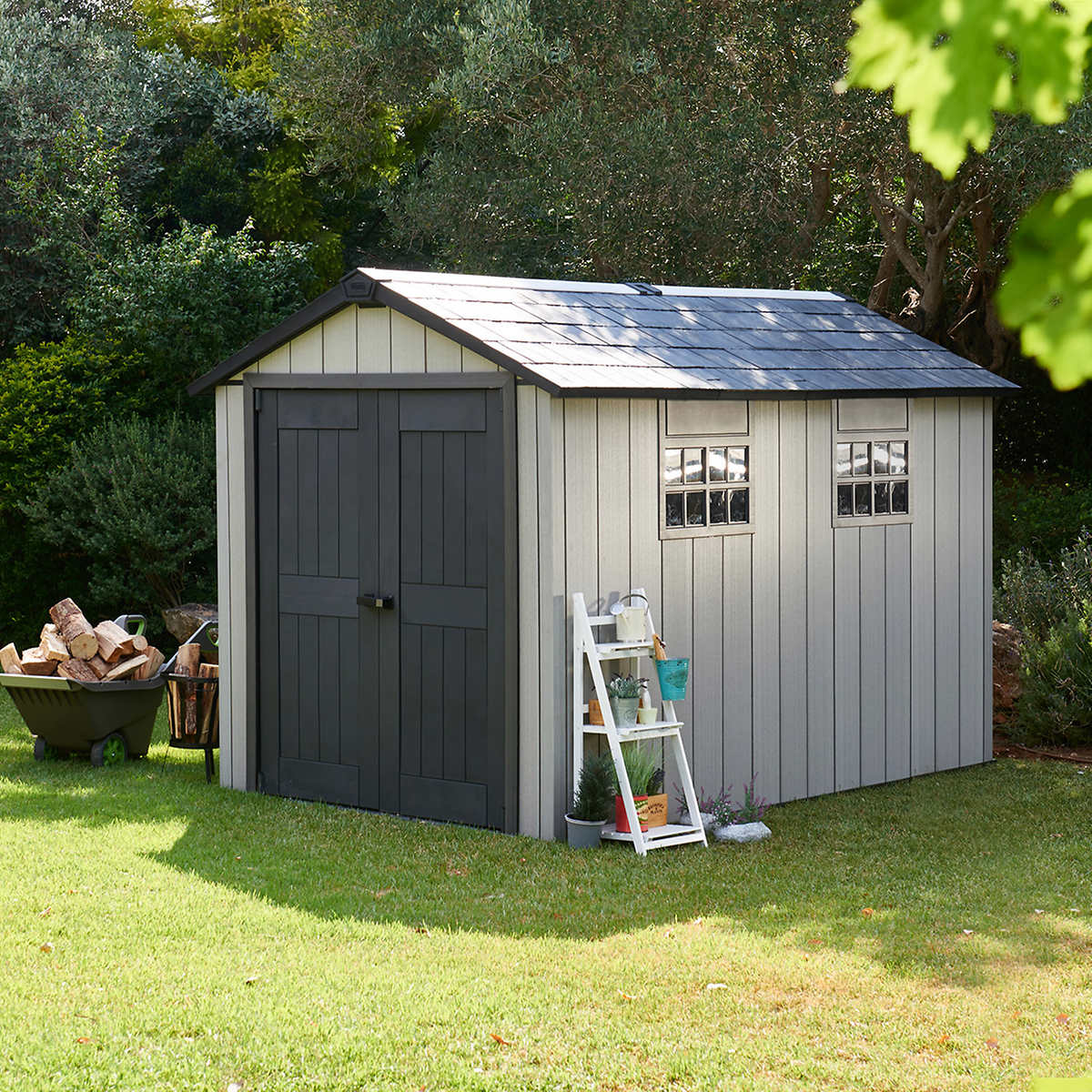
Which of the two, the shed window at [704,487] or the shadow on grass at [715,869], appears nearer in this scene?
the shadow on grass at [715,869]

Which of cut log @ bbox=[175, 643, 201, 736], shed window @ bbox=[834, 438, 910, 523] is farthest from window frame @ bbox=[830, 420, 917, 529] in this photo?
cut log @ bbox=[175, 643, 201, 736]

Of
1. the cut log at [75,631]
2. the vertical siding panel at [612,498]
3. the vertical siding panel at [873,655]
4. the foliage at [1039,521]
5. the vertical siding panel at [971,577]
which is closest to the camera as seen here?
the vertical siding panel at [612,498]

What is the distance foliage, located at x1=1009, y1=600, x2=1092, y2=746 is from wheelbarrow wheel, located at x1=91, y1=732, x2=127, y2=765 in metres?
6.15

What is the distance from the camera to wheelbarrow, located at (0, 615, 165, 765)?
9.80m

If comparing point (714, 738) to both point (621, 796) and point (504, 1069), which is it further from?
point (504, 1069)

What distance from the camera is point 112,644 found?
10062 millimetres

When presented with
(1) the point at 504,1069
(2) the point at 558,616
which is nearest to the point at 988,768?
(2) the point at 558,616

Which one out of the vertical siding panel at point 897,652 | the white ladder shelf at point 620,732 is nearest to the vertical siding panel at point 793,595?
the vertical siding panel at point 897,652

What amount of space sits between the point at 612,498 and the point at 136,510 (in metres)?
7.57

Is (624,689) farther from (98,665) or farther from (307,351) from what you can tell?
(98,665)

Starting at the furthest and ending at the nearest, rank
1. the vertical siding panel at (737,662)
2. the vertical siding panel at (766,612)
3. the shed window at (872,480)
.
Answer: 1. the shed window at (872,480)
2. the vertical siding panel at (766,612)
3. the vertical siding panel at (737,662)

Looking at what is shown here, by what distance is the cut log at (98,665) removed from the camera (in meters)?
10.0

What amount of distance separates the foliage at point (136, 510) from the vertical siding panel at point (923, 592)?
7297 millimetres

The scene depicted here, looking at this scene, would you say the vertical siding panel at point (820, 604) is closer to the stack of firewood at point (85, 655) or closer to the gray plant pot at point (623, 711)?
the gray plant pot at point (623, 711)
